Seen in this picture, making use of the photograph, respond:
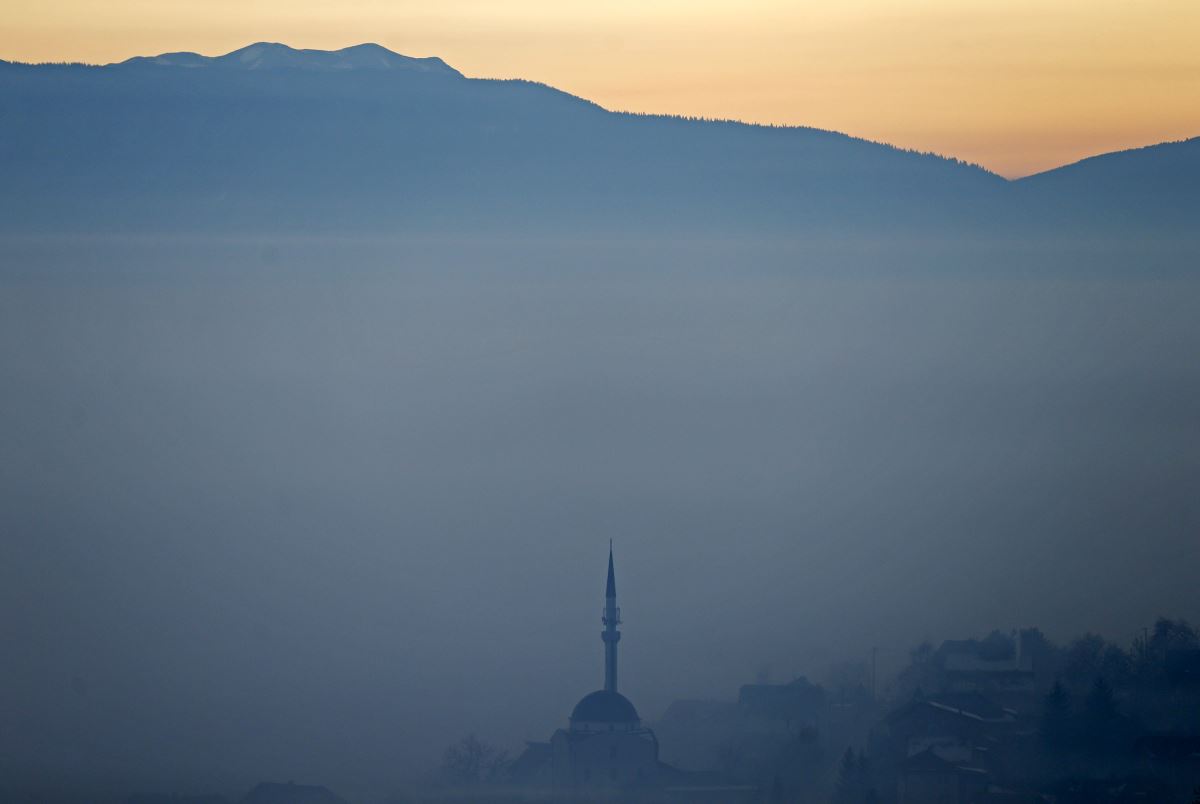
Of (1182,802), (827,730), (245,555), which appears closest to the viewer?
(1182,802)

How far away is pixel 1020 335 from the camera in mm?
199250

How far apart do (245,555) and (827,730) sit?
77522 mm

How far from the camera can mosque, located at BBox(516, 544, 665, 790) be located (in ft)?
243

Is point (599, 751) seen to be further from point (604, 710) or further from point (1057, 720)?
point (1057, 720)

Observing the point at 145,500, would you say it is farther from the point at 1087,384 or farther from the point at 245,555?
the point at 1087,384

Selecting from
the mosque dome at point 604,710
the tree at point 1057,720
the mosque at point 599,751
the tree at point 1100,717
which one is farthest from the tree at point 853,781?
the mosque dome at point 604,710

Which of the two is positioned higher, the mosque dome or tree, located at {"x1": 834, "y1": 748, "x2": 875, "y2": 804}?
the mosque dome

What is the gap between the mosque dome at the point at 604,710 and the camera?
77.2 metres

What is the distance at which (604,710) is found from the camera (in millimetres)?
77812

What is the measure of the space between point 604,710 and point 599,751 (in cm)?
262

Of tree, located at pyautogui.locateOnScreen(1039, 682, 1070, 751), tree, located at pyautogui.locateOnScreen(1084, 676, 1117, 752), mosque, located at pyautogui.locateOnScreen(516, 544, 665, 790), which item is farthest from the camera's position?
mosque, located at pyautogui.locateOnScreen(516, 544, 665, 790)

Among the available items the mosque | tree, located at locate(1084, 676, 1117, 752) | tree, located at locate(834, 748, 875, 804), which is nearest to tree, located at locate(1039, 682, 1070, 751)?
tree, located at locate(1084, 676, 1117, 752)

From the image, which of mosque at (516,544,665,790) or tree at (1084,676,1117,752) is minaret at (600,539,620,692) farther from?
tree at (1084,676,1117,752)

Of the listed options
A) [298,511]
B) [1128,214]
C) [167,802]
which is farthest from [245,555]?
[167,802]
